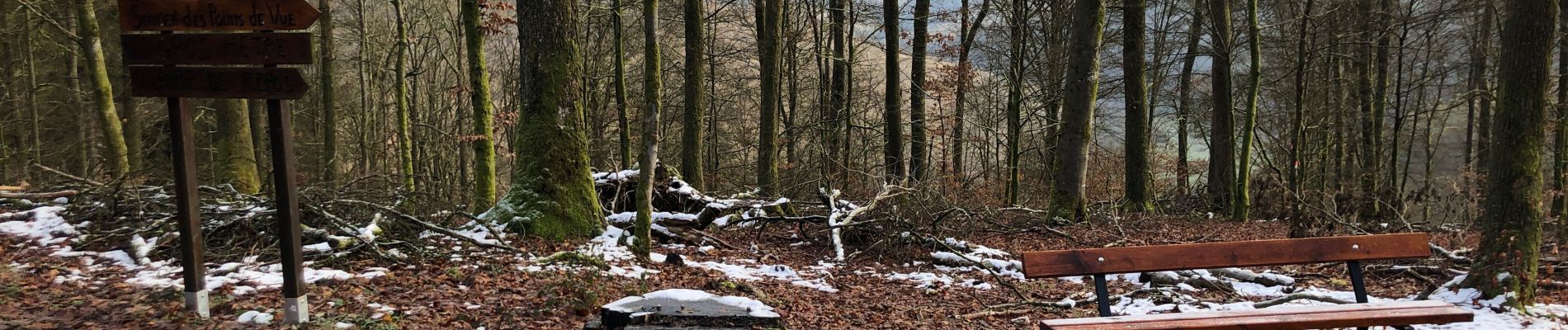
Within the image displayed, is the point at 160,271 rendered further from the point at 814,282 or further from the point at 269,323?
the point at 814,282

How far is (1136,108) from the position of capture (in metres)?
13.2

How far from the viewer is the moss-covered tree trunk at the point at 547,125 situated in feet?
25.5

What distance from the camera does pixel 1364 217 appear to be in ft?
42.3

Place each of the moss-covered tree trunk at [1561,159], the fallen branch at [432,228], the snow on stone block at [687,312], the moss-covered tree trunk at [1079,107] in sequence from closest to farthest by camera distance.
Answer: the snow on stone block at [687,312] → the moss-covered tree trunk at [1561,159] → the fallen branch at [432,228] → the moss-covered tree trunk at [1079,107]

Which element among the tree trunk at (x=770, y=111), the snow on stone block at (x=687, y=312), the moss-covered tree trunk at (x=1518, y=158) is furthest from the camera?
the tree trunk at (x=770, y=111)

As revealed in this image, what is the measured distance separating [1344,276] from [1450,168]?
25.2m

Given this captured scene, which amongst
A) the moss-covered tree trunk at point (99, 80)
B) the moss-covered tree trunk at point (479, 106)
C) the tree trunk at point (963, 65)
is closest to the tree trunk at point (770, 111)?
the moss-covered tree trunk at point (479, 106)

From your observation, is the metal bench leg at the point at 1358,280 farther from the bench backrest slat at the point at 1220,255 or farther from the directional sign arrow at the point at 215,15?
the directional sign arrow at the point at 215,15

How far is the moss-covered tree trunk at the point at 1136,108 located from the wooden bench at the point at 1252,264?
8.96 metres

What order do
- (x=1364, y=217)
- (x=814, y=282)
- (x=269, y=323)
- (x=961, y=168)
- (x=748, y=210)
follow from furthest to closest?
(x=961, y=168) → (x=1364, y=217) → (x=748, y=210) → (x=814, y=282) → (x=269, y=323)

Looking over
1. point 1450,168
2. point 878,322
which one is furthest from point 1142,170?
point 1450,168

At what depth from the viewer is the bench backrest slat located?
13.1 ft

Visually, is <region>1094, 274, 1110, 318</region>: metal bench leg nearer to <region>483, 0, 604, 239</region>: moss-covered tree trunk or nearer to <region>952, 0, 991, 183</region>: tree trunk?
<region>483, 0, 604, 239</region>: moss-covered tree trunk

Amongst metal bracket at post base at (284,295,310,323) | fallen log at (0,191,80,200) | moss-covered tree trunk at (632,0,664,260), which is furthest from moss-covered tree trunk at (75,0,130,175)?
metal bracket at post base at (284,295,310,323)
